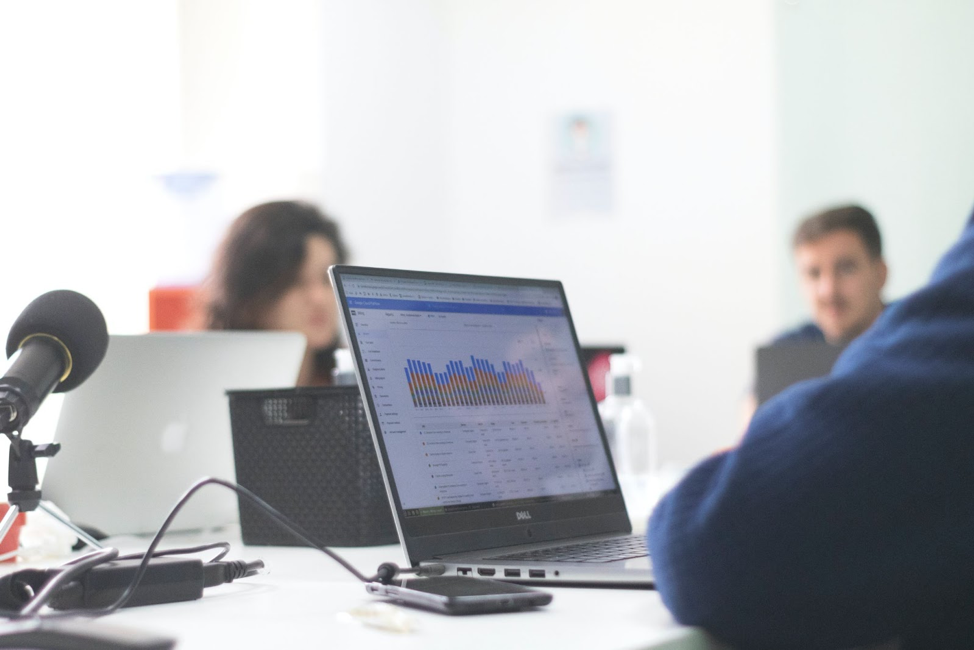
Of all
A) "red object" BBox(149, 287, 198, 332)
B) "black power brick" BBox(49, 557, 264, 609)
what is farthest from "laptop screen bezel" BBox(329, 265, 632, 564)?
"red object" BBox(149, 287, 198, 332)

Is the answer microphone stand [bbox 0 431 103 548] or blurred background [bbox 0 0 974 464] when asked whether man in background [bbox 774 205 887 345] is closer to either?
blurred background [bbox 0 0 974 464]

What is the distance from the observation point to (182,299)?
9.45 ft

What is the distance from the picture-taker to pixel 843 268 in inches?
140

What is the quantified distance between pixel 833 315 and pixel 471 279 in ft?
8.78

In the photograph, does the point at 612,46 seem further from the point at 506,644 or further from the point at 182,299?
the point at 506,644

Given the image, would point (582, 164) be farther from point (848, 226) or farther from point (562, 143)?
point (848, 226)

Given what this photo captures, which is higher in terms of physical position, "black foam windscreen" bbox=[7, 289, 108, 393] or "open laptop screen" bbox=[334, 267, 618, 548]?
"black foam windscreen" bbox=[7, 289, 108, 393]

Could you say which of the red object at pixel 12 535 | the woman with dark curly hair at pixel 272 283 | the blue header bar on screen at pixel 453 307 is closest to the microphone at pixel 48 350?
the blue header bar on screen at pixel 453 307

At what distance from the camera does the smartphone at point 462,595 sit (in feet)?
2.64

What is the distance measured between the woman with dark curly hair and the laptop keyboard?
166 centimetres

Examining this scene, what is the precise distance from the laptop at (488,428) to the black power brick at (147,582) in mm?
171

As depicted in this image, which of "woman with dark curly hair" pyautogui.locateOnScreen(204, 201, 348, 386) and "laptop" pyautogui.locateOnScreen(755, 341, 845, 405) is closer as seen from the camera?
"laptop" pyautogui.locateOnScreen(755, 341, 845, 405)

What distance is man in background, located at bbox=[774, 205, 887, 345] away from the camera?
3545 mm

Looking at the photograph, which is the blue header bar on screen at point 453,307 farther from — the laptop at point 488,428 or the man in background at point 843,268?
the man in background at point 843,268
